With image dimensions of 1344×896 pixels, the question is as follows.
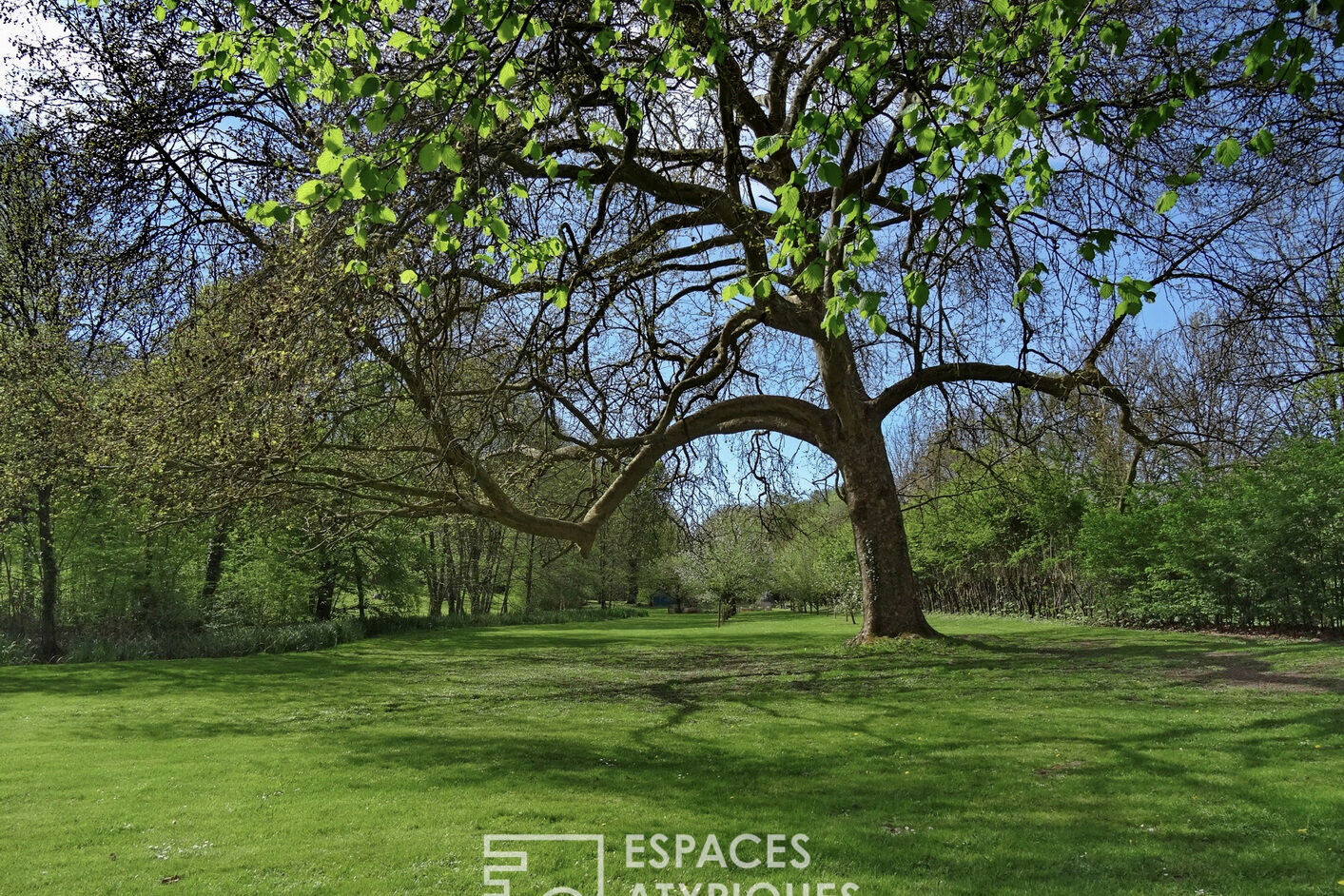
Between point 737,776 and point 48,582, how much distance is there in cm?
2043

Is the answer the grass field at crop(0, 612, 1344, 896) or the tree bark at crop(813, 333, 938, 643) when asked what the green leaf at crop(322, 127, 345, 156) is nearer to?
the grass field at crop(0, 612, 1344, 896)

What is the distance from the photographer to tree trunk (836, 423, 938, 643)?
14.6m

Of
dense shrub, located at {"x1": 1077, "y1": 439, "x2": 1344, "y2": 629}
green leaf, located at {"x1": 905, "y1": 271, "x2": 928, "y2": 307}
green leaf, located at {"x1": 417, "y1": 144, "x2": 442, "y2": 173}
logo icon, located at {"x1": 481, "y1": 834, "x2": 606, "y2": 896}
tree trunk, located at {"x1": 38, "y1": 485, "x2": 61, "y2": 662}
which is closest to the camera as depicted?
green leaf, located at {"x1": 417, "y1": 144, "x2": 442, "y2": 173}

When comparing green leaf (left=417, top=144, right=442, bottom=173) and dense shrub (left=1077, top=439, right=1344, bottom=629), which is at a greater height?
green leaf (left=417, top=144, right=442, bottom=173)

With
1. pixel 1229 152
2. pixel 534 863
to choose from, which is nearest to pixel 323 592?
pixel 534 863

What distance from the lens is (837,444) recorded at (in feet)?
49.4

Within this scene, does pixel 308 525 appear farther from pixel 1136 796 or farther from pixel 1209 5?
pixel 1209 5

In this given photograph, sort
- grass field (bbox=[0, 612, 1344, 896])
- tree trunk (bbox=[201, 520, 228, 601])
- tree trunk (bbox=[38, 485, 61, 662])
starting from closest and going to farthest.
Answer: grass field (bbox=[0, 612, 1344, 896])
tree trunk (bbox=[38, 485, 61, 662])
tree trunk (bbox=[201, 520, 228, 601])

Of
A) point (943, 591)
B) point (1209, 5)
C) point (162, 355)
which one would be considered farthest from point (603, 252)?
point (943, 591)

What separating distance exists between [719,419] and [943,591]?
20013 mm

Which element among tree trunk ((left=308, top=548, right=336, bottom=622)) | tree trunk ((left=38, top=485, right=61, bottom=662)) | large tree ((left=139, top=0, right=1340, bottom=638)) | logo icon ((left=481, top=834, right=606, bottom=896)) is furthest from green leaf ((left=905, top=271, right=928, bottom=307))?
tree trunk ((left=308, top=548, right=336, bottom=622))

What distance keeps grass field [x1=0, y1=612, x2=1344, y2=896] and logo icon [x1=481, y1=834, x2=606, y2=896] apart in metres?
0.06

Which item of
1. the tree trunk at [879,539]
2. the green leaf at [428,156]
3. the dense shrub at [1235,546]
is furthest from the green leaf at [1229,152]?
the dense shrub at [1235,546]

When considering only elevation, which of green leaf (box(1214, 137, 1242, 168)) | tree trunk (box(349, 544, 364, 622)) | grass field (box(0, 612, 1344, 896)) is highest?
green leaf (box(1214, 137, 1242, 168))
